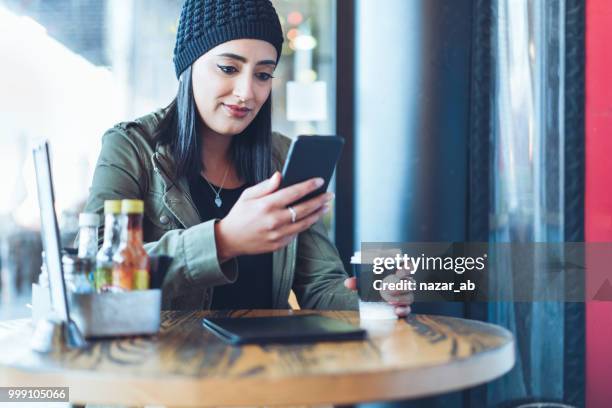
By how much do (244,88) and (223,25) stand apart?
187mm

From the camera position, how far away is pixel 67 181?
9.78 feet

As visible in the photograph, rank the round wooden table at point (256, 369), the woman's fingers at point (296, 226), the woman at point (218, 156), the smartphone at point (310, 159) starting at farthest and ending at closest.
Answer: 1. the woman at point (218, 156)
2. the woman's fingers at point (296, 226)
3. the smartphone at point (310, 159)
4. the round wooden table at point (256, 369)

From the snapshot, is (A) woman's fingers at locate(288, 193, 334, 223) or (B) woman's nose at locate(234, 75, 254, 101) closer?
(A) woman's fingers at locate(288, 193, 334, 223)

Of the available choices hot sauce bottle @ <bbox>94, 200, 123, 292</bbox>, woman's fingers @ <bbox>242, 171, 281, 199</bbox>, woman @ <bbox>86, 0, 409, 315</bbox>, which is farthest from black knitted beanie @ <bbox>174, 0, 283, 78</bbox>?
hot sauce bottle @ <bbox>94, 200, 123, 292</bbox>

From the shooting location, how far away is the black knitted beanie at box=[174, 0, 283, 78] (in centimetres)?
183

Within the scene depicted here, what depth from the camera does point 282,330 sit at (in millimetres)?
1140

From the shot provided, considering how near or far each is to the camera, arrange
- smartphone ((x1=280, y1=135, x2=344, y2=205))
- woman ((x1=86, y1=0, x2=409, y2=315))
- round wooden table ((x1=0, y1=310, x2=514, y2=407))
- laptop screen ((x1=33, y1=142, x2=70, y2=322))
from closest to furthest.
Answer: round wooden table ((x1=0, y1=310, x2=514, y2=407)), laptop screen ((x1=33, y1=142, x2=70, y2=322)), smartphone ((x1=280, y1=135, x2=344, y2=205)), woman ((x1=86, y1=0, x2=409, y2=315))

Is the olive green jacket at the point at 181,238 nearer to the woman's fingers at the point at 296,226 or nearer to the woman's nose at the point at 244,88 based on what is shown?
the woman's fingers at the point at 296,226

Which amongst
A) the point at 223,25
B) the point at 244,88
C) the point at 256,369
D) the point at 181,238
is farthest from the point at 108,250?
the point at 223,25

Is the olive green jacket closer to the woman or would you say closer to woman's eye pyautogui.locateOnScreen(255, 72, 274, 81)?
the woman

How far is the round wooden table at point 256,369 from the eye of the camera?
0.83 meters

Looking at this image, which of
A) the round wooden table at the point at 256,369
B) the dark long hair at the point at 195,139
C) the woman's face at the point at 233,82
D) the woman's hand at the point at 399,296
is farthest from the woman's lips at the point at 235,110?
the round wooden table at the point at 256,369

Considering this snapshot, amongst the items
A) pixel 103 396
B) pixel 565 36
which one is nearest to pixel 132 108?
pixel 565 36

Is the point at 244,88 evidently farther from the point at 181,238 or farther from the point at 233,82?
the point at 181,238
